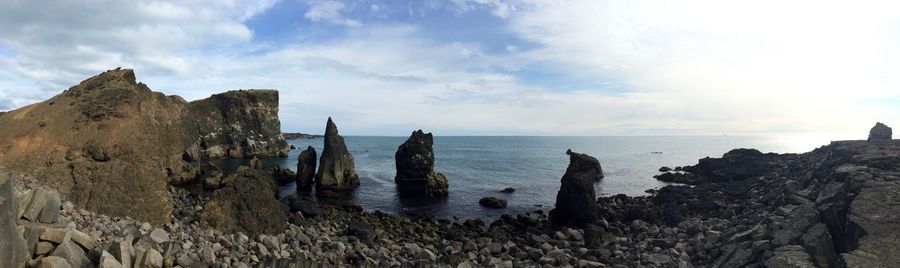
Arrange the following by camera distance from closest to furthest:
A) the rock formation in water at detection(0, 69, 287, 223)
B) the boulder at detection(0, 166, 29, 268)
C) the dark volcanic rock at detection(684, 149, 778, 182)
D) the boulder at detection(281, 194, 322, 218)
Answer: the boulder at detection(0, 166, 29, 268) < the rock formation in water at detection(0, 69, 287, 223) < the boulder at detection(281, 194, 322, 218) < the dark volcanic rock at detection(684, 149, 778, 182)

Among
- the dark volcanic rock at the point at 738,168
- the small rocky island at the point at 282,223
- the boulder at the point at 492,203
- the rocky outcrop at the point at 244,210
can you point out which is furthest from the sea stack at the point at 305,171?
the dark volcanic rock at the point at 738,168

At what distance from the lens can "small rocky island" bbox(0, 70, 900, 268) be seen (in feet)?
37.9

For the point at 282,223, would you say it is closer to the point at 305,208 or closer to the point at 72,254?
the point at 305,208

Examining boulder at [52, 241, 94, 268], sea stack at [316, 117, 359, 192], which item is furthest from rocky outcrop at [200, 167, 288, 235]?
sea stack at [316, 117, 359, 192]

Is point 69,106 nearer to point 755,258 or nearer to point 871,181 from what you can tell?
point 755,258

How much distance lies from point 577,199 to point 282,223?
18110 mm

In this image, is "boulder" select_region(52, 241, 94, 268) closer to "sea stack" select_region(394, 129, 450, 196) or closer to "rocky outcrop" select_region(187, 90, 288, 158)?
"sea stack" select_region(394, 129, 450, 196)

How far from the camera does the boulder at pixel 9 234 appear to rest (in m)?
9.07

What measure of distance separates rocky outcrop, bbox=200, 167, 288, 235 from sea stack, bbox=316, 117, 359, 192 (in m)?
26.9

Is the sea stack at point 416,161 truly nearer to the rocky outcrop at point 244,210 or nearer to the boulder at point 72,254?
the rocky outcrop at point 244,210

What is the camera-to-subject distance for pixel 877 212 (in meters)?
14.0

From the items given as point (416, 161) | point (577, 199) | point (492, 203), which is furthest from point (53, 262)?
point (416, 161)

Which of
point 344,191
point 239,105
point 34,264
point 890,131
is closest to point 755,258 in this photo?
point 34,264

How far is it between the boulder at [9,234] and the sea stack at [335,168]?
38.4m
